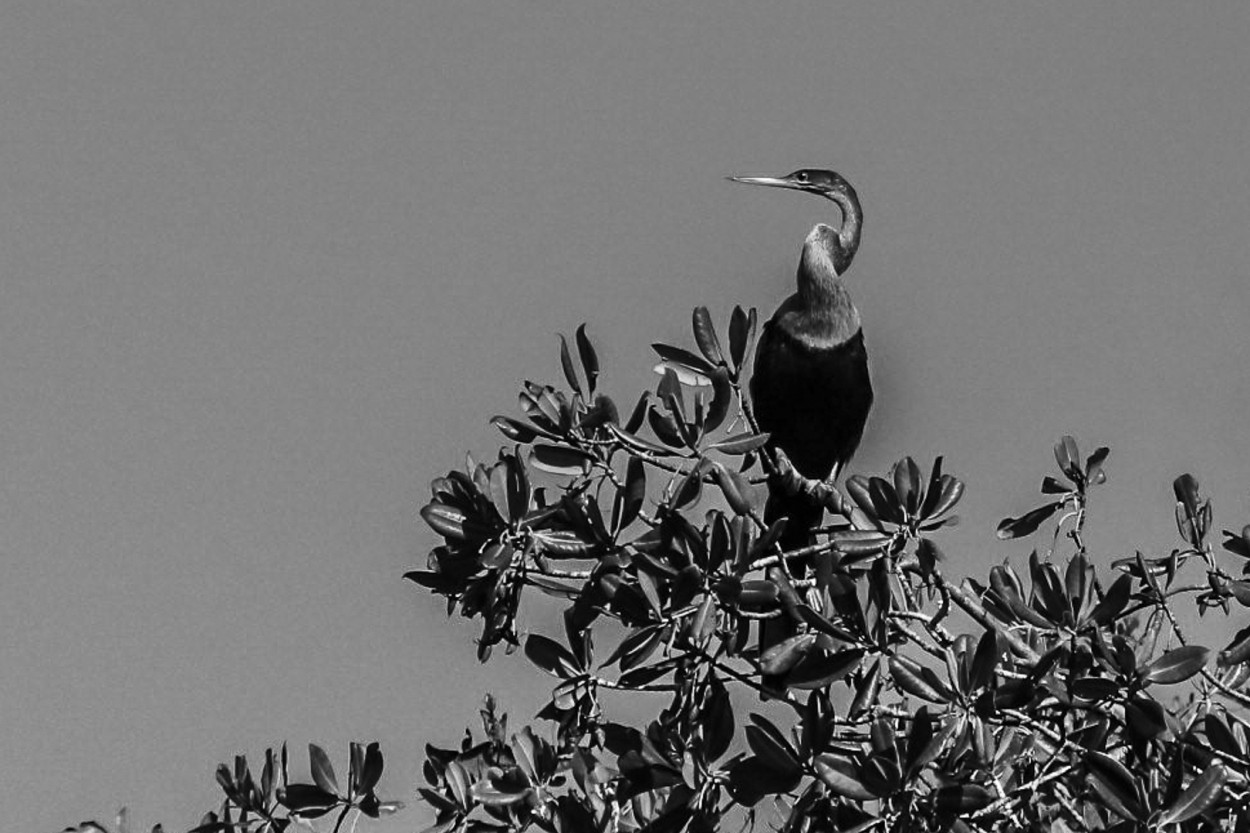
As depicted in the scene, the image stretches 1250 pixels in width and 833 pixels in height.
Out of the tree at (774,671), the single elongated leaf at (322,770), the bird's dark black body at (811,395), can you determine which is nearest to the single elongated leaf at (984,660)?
the tree at (774,671)

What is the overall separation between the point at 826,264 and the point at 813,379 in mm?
500

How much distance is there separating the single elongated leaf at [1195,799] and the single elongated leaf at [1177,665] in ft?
0.61

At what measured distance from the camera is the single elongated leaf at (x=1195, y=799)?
3299mm

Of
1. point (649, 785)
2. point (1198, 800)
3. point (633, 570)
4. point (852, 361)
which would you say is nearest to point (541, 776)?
point (649, 785)

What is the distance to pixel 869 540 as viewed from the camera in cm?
384

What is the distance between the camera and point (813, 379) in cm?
657

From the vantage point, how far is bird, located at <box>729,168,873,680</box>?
6.58 m

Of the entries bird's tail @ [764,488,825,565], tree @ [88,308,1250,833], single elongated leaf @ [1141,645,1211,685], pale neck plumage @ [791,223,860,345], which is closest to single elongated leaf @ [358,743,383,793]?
tree @ [88,308,1250,833]

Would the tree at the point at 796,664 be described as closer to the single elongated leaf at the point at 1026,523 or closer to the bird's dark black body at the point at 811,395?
the single elongated leaf at the point at 1026,523

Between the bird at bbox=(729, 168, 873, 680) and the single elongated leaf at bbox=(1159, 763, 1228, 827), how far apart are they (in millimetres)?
3081

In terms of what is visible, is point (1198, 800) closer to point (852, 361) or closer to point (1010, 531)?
point (1010, 531)

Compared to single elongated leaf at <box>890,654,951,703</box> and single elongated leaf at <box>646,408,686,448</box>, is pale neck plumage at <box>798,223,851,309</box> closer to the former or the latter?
single elongated leaf at <box>646,408,686,448</box>

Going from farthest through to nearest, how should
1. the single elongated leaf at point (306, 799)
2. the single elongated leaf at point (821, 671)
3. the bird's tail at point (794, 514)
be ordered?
the bird's tail at point (794, 514)
the single elongated leaf at point (306, 799)
the single elongated leaf at point (821, 671)

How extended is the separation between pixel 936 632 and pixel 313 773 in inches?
52.6
